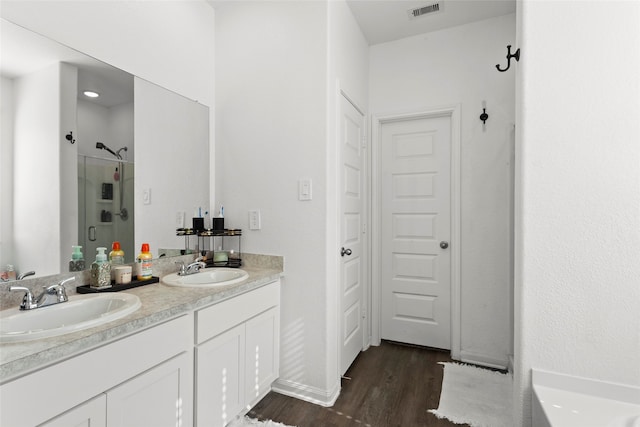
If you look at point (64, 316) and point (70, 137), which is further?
point (70, 137)

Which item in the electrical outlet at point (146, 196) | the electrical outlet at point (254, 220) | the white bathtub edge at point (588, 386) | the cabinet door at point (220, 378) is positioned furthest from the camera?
the electrical outlet at point (254, 220)

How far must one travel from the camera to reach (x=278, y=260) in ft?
7.13

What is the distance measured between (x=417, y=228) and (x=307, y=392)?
5.27ft

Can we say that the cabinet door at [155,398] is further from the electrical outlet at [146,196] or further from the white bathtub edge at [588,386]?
the white bathtub edge at [588,386]

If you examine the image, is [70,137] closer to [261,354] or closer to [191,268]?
[191,268]

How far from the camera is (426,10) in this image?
2473 mm

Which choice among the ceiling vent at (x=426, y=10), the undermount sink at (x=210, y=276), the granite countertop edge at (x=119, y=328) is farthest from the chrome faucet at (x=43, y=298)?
the ceiling vent at (x=426, y=10)

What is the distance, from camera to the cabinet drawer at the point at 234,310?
150cm

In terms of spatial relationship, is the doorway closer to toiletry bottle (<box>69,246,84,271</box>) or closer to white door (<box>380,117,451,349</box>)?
white door (<box>380,117,451,349</box>)

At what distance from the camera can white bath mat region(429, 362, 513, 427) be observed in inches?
74.0

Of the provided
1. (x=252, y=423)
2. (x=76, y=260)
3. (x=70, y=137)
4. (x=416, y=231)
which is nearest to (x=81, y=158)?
(x=70, y=137)

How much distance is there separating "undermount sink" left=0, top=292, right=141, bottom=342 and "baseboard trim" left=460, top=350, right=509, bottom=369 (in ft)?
8.06

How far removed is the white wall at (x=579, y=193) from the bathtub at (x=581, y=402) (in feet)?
0.13

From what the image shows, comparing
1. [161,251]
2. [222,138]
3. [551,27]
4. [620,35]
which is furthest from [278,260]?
[620,35]
